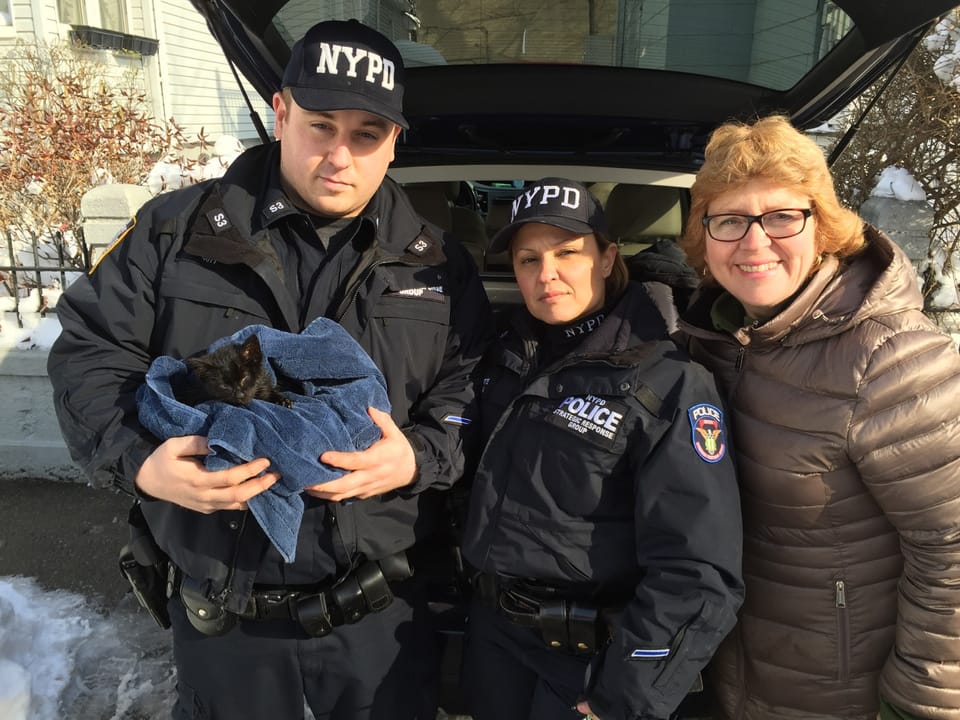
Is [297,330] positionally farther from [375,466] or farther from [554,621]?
[554,621]

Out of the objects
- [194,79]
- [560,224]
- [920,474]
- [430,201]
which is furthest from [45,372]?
[194,79]

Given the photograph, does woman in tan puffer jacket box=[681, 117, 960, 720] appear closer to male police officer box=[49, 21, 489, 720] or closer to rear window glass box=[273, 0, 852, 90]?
male police officer box=[49, 21, 489, 720]

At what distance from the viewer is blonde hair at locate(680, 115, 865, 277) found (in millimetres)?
1514

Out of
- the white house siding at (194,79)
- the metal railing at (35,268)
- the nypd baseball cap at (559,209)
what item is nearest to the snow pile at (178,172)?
→ the metal railing at (35,268)

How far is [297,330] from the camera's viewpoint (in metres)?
1.69

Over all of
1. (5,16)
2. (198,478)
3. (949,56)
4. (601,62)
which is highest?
(5,16)

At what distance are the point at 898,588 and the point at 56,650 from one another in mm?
3086

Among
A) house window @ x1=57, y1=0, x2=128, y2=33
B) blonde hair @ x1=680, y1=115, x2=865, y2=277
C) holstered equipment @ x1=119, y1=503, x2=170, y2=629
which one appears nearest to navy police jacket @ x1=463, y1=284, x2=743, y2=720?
blonde hair @ x1=680, y1=115, x2=865, y2=277

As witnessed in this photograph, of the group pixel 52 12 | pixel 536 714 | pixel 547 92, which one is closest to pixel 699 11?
pixel 547 92

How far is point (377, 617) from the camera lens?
1.84 m

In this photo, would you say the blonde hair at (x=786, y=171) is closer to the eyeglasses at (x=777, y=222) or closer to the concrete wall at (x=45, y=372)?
the eyeglasses at (x=777, y=222)

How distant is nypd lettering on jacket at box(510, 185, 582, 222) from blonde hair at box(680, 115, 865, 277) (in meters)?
0.32

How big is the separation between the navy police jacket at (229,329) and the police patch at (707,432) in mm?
621

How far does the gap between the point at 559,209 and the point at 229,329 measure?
0.88 m
